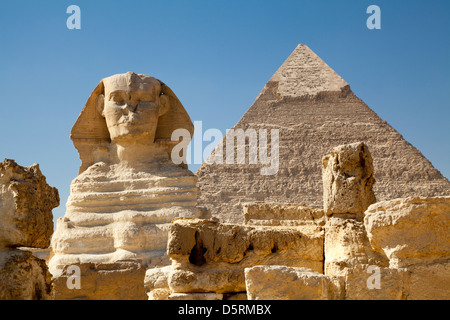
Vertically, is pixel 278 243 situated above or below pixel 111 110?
below

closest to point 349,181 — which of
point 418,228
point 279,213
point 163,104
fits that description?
point 418,228

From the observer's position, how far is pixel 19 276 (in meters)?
3.74

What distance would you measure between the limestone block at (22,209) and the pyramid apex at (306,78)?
9243 centimetres

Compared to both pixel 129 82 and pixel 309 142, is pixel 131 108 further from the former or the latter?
pixel 309 142

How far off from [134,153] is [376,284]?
576 centimetres

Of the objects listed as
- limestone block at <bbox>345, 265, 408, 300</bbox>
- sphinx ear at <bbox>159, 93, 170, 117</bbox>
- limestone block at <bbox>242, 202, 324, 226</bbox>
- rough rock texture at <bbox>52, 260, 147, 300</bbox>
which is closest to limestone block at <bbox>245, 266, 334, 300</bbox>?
limestone block at <bbox>345, 265, 408, 300</bbox>

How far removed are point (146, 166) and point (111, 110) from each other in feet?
2.29

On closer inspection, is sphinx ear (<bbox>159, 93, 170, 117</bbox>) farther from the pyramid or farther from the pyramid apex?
the pyramid apex

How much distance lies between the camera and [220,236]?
17.1ft

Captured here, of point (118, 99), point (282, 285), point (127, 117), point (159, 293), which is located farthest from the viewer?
point (118, 99)

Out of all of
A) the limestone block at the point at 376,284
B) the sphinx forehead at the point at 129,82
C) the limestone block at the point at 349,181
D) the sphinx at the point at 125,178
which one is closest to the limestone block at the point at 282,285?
the limestone block at the point at 376,284

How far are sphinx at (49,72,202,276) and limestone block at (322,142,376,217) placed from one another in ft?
9.63
